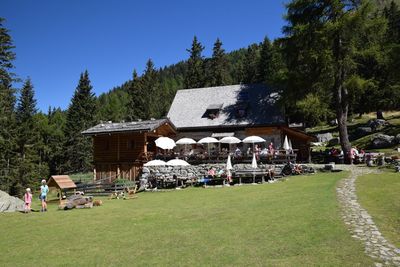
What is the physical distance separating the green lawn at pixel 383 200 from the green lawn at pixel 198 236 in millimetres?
1233

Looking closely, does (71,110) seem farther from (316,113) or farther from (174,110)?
(316,113)

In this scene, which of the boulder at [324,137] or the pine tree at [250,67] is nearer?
the boulder at [324,137]

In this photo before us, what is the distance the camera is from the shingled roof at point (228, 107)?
1460 inches

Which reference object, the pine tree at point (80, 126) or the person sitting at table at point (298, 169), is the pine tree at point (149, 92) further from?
the person sitting at table at point (298, 169)

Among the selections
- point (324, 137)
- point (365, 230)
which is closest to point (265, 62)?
point (324, 137)

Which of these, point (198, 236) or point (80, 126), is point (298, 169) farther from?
point (80, 126)

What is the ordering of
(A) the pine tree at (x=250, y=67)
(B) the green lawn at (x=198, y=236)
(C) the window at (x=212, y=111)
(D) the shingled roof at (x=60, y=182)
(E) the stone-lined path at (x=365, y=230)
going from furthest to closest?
(A) the pine tree at (x=250, y=67), (C) the window at (x=212, y=111), (D) the shingled roof at (x=60, y=182), (B) the green lawn at (x=198, y=236), (E) the stone-lined path at (x=365, y=230)

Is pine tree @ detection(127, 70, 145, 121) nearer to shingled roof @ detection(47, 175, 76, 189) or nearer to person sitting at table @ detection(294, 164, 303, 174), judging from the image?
shingled roof @ detection(47, 175, 76, 189)

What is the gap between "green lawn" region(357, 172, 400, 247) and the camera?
10.2m

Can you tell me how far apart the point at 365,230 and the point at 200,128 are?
2898 cm

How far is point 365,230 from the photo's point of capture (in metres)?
10.1

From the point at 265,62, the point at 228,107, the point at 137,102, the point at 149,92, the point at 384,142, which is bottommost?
the point at 384,142

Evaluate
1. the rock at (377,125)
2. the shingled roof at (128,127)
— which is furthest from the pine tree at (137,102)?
the rock at (377,125)

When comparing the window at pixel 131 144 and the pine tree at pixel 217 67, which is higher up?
the pine tree at pixel 217 67
